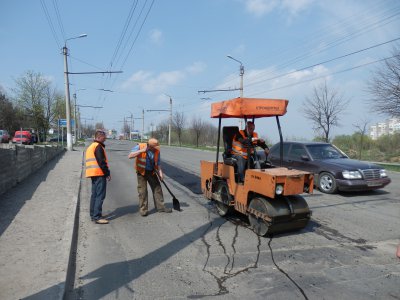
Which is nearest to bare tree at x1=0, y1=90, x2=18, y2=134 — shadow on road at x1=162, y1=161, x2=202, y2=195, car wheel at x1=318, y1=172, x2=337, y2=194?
shadow on road at x1=162, y1=161, x2=202, y2=195

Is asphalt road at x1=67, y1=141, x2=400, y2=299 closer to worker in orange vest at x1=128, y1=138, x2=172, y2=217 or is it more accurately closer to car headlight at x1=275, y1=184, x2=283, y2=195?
worker in orange vest at x1=128, y1=138, x2=172, y2=217

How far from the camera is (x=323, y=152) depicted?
10.7 m

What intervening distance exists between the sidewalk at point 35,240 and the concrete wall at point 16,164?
1.27ft

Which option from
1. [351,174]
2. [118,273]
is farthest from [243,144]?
[351,174]

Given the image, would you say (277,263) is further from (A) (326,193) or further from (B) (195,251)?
(A) (326,193)

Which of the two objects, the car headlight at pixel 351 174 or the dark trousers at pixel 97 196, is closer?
the dark trousers at pixel 97 196

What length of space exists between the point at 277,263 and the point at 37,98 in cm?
4381

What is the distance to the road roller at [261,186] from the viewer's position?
17.9 feet

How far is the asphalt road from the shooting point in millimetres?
3832

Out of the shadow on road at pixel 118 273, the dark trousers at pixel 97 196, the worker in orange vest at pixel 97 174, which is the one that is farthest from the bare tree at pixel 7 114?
the shadow on road at pixel 118 273

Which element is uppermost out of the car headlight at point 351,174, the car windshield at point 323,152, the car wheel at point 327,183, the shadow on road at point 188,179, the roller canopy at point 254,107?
the roller canopy at point 254,107


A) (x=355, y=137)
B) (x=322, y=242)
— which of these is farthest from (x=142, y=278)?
(x=355, y=137)

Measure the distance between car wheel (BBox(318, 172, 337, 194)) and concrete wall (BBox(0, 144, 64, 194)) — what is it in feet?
28.0

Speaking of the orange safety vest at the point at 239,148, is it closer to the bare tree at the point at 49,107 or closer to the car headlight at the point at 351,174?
the car headlight at the point at 351,174
